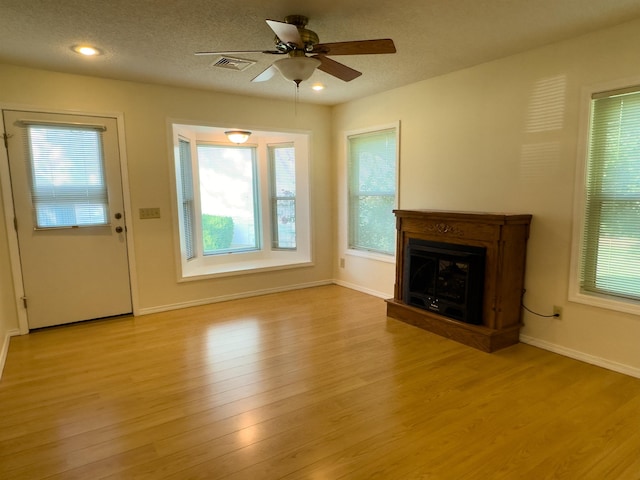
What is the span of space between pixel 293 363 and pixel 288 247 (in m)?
2.86

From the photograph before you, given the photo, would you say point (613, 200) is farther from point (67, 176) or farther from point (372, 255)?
point (67, 176)

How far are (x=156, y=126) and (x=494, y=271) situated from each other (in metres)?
3.63

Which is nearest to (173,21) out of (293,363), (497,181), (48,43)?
(48,43)

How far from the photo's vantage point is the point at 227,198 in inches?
217

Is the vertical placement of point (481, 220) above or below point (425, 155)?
below

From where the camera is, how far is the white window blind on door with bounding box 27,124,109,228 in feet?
11.6

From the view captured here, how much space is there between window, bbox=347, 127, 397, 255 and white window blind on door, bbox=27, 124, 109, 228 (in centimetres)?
290

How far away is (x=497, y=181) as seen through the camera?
3.37 meters

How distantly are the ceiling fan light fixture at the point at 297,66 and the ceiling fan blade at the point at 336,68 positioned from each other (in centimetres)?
13

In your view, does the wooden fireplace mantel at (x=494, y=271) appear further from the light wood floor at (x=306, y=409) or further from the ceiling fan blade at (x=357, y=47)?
the ceiling fan blade at (x=357, y=47)

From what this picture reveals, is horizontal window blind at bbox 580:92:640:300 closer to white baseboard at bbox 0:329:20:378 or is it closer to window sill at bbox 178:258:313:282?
window sill at bbox 178:258:313:282

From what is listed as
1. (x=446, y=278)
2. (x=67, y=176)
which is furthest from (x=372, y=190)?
(x=67, y=176)

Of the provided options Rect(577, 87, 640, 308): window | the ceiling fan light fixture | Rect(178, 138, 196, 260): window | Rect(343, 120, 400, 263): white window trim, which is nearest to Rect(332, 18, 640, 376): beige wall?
Rect(577, 87, 640, 308): window

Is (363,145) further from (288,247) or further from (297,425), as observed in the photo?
(297,425)
